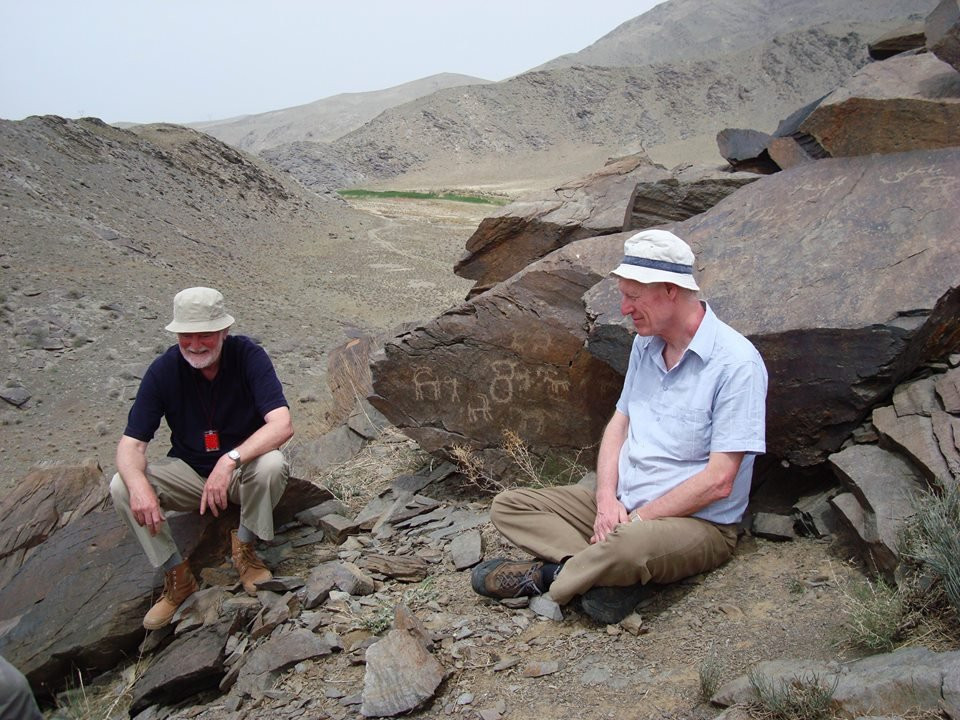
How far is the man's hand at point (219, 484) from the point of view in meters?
3.90

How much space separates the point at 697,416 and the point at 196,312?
2.30m

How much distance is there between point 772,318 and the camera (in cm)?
381

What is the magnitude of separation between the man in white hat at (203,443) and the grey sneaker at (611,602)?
5.50ft

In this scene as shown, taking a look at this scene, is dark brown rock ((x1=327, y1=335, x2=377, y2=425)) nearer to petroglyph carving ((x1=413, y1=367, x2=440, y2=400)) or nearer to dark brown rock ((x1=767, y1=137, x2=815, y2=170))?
petroglyph carving ((x1=413, y1=367, x2=440, y2=400))

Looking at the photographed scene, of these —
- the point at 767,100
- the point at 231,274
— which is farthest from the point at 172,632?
the point at 767,100

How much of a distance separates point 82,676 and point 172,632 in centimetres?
47

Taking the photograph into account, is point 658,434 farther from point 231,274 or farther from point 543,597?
point 231,274

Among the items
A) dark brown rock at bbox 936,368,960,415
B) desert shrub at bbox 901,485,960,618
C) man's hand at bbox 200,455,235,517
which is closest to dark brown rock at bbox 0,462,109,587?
man's hand at bbox 200,455,235,517

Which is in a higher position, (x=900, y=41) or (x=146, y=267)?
(x=900, y=41)

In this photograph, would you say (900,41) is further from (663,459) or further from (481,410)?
(663,459)

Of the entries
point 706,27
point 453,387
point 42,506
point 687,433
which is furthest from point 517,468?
point 706,27

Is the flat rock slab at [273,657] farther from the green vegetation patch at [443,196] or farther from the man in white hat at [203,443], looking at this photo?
the green vegetation patch at [443,196]

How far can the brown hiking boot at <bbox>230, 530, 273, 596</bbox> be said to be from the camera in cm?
425

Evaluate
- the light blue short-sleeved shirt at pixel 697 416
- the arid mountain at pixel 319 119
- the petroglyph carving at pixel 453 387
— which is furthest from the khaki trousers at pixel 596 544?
the arid mountain at pixel 319 119
